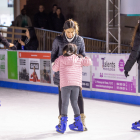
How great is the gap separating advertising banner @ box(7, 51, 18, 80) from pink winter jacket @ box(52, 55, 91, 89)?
5.21m

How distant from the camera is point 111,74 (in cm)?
758

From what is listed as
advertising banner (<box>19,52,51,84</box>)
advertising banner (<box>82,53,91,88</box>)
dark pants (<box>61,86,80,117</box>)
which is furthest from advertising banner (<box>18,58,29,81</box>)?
dark pants (<box>61,86,80,117</box>)

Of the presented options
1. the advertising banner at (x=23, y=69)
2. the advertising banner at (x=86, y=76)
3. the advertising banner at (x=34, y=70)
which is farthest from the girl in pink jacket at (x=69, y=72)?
the advertising banner at (x=23, y=69)

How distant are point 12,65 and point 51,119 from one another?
431 cm

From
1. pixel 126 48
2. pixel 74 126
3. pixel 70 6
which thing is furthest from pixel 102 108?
pixel 70 6

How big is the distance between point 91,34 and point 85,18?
0.82 m

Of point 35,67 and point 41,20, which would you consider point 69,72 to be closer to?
point 35,67

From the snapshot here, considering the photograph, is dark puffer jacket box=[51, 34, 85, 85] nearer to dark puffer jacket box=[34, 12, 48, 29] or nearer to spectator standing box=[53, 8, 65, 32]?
spectator standing box=[53, 8, 65, 32]

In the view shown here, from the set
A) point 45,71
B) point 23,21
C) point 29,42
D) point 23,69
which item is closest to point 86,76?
point 45,71

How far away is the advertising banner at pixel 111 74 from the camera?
7254 mm

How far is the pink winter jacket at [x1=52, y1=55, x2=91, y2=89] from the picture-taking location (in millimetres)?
4551

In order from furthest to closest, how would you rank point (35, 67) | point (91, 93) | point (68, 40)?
point (35, 67) < point (91, 93) < point (68, 40)

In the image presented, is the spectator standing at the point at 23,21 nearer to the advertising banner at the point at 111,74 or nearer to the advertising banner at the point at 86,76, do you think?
the advertising banner at the point at 86,76

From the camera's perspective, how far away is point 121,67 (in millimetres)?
7414
